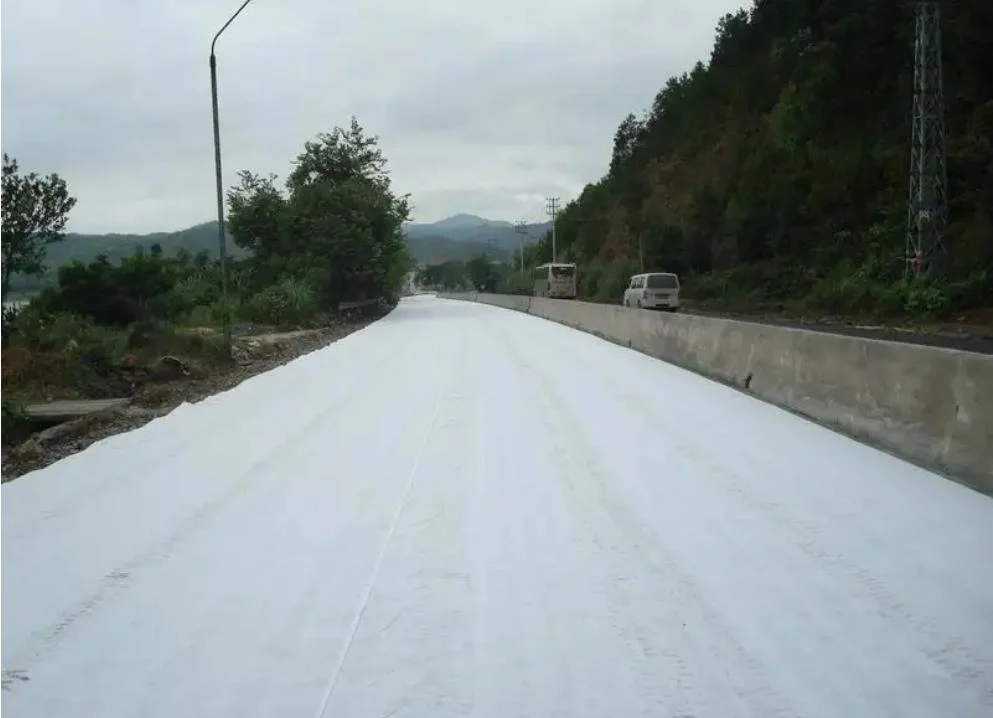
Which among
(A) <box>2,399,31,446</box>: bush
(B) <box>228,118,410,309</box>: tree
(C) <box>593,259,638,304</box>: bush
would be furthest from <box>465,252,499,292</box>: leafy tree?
(A) <box>2,399,31,446</box>: bush

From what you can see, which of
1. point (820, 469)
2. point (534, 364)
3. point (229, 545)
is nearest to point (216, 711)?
point (229, 545)

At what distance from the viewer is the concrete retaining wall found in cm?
823

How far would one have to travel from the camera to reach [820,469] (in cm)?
916

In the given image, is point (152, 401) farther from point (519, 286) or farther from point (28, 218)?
point (519, 286)

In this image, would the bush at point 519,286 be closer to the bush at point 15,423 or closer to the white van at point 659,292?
the white van at point 659,292

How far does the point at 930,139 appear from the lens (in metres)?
32.0

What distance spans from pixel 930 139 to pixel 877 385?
986 inches

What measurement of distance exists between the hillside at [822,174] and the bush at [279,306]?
2157 cm

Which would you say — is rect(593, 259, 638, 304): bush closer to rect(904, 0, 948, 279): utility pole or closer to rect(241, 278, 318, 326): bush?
rect(241, 278, 318, 326): bush

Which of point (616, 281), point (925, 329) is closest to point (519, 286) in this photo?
point (616, 281)

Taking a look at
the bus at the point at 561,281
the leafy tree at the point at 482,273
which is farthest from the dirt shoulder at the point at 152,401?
the leafy tree at the point at 482,273

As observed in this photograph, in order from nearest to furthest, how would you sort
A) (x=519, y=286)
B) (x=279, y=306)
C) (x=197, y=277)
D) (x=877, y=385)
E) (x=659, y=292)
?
(x=877, y=385) → (x=279, y=306) → (x=659, y=292) → (x=197, y=277) → (x=519, y=286)

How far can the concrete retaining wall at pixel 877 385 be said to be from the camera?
324 inches

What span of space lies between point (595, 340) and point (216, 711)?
82.9ft
